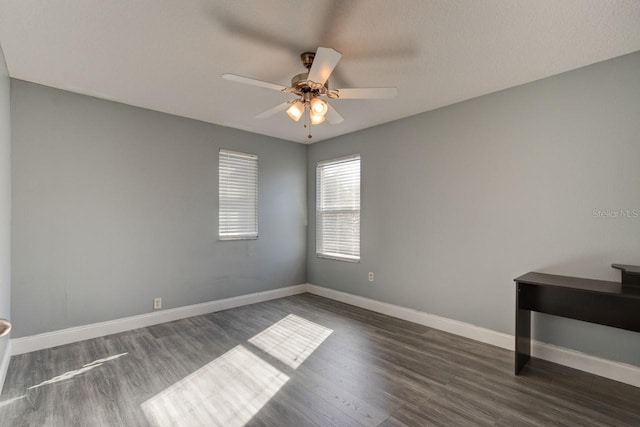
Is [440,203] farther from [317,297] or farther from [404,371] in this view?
[317,297]

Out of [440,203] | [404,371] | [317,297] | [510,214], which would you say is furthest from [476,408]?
[317,297]

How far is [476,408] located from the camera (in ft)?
6.55

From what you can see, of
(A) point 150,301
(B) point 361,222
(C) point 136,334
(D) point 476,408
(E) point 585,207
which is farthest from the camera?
(B) point 361,222

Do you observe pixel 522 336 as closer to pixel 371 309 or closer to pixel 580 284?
pixel 580 284

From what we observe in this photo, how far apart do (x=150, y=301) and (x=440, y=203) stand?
11.5 ft

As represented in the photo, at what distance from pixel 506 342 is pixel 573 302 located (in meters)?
0.72

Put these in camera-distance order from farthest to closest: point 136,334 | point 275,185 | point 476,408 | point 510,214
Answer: point 275,185 < point 136,334 < point 510,214 < point 476,408

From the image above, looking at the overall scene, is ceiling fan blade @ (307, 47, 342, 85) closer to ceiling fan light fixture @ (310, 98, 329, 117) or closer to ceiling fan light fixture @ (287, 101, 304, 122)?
ceiling fan light fixture @ (310, 98, 329, 117)

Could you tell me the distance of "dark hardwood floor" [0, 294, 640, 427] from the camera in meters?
1.92

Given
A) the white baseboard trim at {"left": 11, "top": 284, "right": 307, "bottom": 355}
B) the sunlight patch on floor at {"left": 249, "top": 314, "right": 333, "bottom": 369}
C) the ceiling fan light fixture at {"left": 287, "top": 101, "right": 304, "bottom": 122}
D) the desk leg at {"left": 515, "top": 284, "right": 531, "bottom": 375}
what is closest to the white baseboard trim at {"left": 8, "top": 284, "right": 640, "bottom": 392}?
the white baseboard trim at {"left": 11, "top": 284, "right": 307, "bottom": 355}

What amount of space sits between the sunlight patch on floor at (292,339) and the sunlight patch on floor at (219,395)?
0.71 ft

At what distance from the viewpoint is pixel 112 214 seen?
3.23 metres

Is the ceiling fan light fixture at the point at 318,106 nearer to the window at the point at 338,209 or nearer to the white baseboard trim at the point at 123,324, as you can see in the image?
the window at the point at 338,209

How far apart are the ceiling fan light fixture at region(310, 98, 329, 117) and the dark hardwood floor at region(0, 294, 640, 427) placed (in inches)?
81.6
